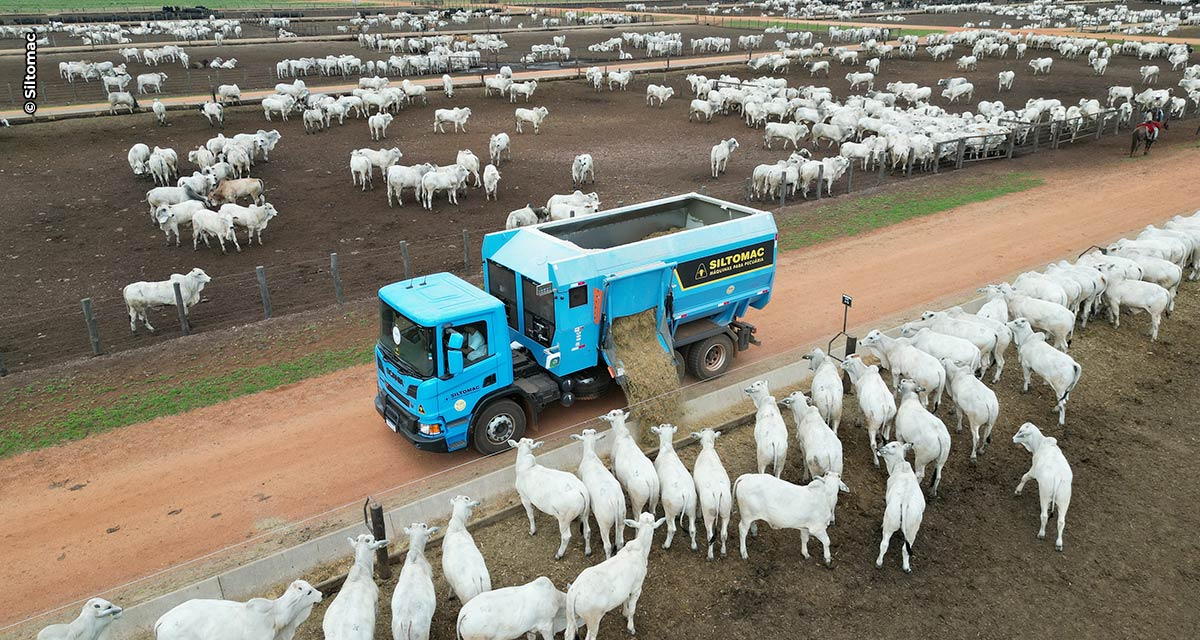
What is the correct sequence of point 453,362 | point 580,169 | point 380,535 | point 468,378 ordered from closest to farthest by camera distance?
1. point 380,535
2. point 453,362
3. point 468,378
4. point 580,169

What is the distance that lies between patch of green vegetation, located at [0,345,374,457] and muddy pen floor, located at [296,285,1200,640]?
22.2ft

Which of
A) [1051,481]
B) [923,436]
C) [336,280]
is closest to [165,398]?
[336,280]

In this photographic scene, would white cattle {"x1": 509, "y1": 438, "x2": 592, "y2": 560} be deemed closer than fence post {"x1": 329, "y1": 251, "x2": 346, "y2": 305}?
Yes

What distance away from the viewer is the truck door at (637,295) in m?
13.4

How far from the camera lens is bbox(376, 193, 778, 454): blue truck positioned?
39.4 feet

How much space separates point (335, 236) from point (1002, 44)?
203 feet

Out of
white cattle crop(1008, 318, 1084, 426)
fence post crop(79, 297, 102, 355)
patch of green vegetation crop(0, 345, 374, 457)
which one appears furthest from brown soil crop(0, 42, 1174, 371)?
white cattle crop(1008, 318, 1084, 426)

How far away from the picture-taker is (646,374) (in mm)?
13648

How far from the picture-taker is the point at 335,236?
23.9 meters

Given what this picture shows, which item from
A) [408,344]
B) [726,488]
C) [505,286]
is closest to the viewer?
[726,488]

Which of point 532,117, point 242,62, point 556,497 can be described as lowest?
point 556,497

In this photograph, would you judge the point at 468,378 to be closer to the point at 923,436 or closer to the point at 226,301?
the point at 923,436

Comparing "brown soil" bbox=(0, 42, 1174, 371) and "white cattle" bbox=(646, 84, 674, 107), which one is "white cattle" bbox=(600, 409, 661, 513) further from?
"white cattle" bbox=(646, 84, 674, 107)

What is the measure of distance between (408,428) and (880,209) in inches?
777
